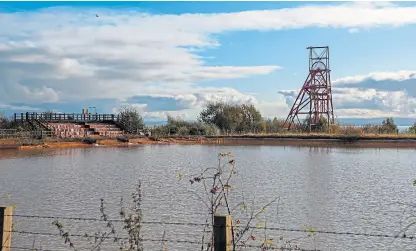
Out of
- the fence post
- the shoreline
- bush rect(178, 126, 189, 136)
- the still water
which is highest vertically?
bush rect(178, 126, 189, 136)

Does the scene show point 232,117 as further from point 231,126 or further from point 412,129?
point 412,129

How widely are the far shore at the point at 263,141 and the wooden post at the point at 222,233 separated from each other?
35.5 m

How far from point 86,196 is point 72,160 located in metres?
13.9

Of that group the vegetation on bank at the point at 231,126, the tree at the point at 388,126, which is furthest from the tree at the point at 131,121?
the tree at the point at 388,126

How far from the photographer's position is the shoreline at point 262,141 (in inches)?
1602

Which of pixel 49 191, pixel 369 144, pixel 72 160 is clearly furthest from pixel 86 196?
pixel 369 144

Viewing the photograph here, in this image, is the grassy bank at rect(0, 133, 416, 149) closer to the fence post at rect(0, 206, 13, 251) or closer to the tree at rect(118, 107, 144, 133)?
the tree at rect(118, 107, 144, 133)

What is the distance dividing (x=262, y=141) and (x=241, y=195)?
32156mm

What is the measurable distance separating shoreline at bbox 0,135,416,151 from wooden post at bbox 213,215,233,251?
35.5 m

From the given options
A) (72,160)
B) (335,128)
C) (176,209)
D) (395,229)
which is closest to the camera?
(395,229)

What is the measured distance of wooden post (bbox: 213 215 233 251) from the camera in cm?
462

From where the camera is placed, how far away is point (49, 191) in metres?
16.6

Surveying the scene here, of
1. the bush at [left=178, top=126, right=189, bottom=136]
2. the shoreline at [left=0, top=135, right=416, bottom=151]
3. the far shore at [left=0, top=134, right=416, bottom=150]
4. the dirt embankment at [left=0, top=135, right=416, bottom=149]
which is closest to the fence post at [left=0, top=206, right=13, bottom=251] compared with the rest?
the shoreline at [left=0, top=135, right=416, bottom=151]

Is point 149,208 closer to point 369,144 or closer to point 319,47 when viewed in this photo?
point 369,144
